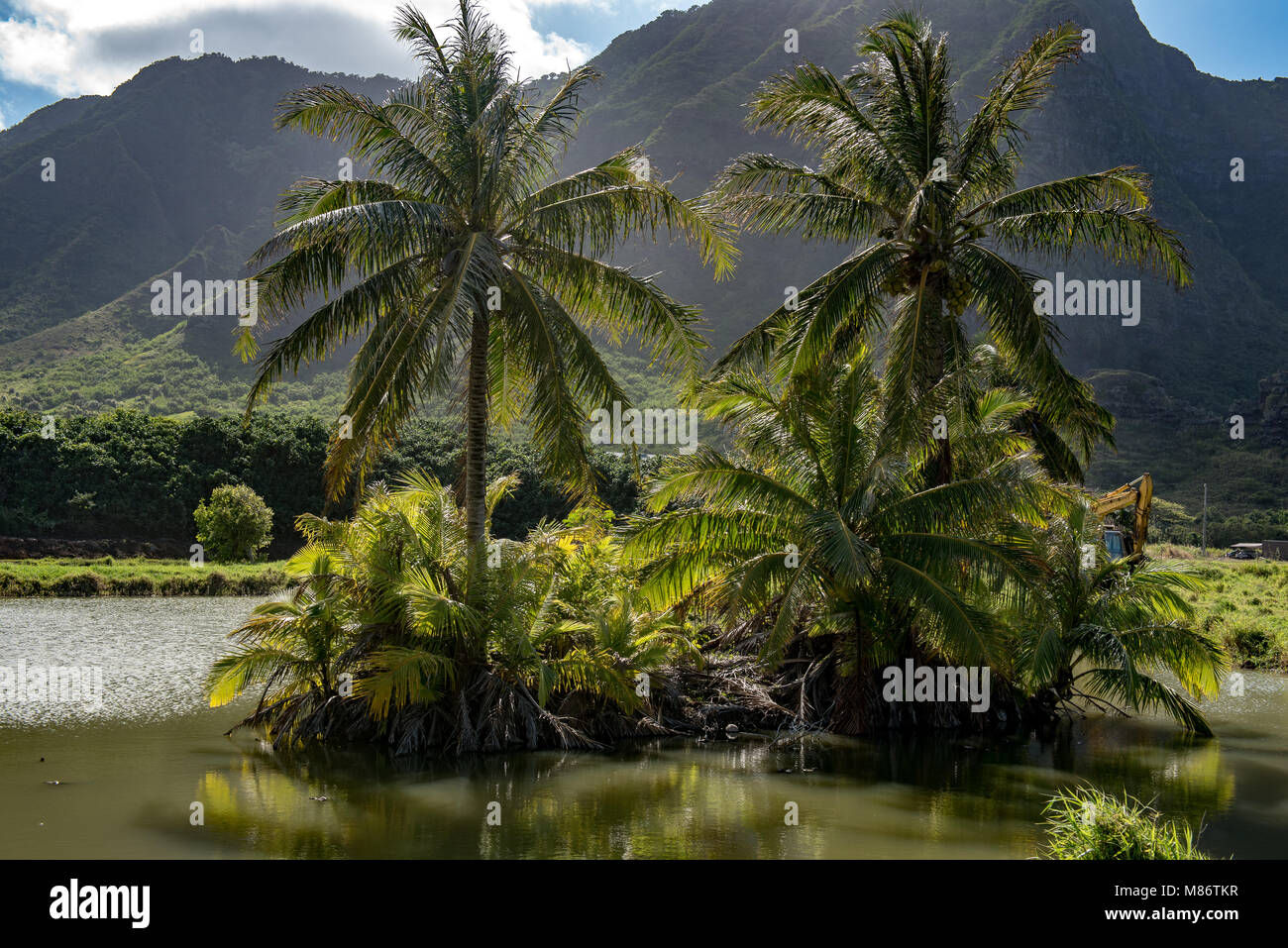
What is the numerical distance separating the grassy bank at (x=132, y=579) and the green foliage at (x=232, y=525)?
5.72m

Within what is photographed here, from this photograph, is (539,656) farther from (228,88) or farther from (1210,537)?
(228,88)

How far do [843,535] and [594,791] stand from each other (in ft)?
16.0

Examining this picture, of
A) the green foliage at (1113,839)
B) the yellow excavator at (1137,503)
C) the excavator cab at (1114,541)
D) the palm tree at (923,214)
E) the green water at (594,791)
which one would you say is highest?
the palm tree at (923,214)

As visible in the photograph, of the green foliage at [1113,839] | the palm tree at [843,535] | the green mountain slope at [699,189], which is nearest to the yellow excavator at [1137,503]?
the palm tree at [843,535]

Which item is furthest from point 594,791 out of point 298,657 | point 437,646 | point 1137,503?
point 1137,503

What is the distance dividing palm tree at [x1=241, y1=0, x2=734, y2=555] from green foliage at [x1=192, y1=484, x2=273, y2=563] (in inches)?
1299

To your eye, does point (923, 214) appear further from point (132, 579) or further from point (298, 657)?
point (132, 579)

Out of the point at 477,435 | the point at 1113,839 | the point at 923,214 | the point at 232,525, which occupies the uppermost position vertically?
the point at 923,214

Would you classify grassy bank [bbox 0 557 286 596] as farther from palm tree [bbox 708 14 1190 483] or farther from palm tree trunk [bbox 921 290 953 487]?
palm tree trunk [bbox 921 290 953 487]

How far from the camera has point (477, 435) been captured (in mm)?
14961

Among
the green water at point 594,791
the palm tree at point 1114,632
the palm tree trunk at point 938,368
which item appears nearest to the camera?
the green water at point 594,791

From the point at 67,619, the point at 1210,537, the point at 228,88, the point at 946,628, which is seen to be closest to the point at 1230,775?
the point at 946,628

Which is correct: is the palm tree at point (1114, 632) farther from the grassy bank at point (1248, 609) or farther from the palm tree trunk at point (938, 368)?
the palm tree trunk at point (938, 368)

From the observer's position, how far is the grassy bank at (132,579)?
3203 centimetres
